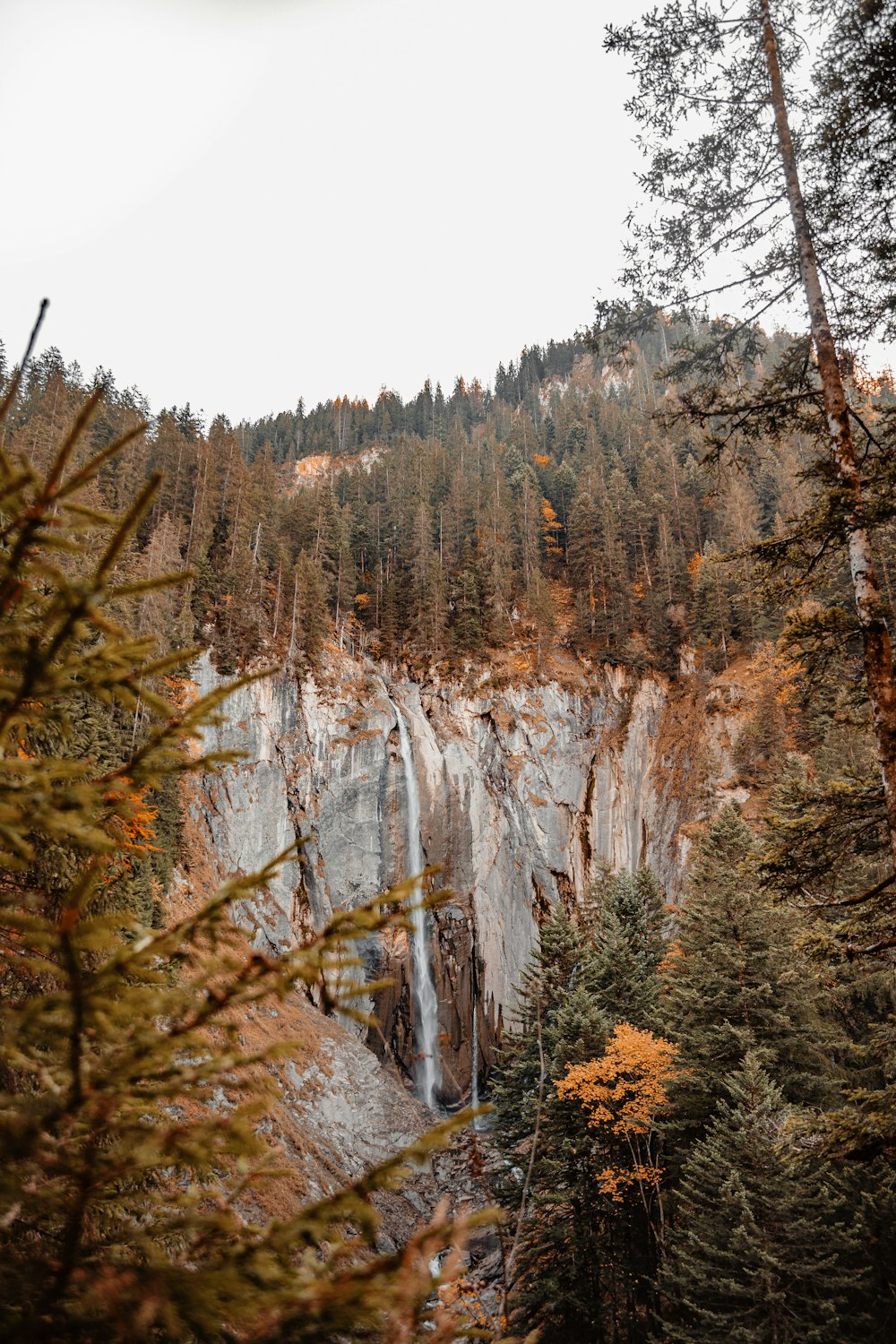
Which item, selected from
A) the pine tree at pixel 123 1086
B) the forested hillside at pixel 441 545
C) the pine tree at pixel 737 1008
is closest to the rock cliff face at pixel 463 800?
the forested hillside at pixel 441 545

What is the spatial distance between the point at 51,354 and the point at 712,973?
75844 mm

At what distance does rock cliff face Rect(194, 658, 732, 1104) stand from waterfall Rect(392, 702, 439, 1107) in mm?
379

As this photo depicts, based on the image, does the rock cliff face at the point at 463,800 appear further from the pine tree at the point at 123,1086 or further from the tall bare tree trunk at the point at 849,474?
the pine tree at the point at 123,1086

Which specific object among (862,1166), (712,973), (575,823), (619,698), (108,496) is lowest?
(862,1166)

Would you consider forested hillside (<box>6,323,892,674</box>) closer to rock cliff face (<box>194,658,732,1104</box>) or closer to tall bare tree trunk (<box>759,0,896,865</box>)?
rock cliff face (<box>194,658,732,1104</box>)

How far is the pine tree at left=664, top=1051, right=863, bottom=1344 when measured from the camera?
939cm

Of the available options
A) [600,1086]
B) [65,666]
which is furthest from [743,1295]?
[65,666]

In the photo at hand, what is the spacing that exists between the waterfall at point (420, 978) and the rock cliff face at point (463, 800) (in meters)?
0.38

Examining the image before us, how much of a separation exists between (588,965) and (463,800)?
60.5 feet

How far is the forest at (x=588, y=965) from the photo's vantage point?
1891 millimetres

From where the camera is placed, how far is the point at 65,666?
7.30 feet

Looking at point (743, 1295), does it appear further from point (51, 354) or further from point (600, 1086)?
point (51, 354)

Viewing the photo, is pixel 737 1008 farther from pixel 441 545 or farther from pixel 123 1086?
pixel 441 545

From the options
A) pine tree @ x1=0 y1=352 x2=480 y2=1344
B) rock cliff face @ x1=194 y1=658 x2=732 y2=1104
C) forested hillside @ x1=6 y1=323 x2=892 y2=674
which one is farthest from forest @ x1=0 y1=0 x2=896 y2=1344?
rock cliff face @ x1=194 y1=658 x2=732 y2=1104
